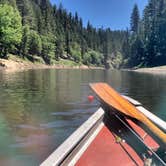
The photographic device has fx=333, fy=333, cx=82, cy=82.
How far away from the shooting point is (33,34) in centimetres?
9588

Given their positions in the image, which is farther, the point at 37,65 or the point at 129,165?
the point at 37,65

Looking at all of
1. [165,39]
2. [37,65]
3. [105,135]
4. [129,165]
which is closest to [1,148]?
[105,135]

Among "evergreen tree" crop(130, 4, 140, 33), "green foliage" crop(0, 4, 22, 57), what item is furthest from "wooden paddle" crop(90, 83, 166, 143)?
"evergreen tree" crop(130, 4, 140, 33)

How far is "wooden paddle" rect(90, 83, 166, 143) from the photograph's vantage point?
24.0 ft

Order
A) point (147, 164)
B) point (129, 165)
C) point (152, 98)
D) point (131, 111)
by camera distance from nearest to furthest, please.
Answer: point (147, 164) < point (129, 165) < point (131, 111) < point (152, 98)

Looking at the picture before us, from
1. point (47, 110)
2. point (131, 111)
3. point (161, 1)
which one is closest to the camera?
point (131, 111)

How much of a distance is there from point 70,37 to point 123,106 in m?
133

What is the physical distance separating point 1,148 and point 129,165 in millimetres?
5202

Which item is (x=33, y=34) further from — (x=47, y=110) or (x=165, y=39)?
(x=47, y=110)

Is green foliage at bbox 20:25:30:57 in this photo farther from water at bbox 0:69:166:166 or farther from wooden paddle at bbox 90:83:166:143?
wooden paddle at bbox 90:83:166:143

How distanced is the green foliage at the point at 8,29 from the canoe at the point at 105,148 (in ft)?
215

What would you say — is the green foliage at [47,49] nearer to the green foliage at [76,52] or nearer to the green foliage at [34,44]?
the green foliage at [34,44]

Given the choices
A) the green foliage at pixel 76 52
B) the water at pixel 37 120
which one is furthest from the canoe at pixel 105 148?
the green foliage at pixel 76 52

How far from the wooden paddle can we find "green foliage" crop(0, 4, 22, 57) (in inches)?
2489
